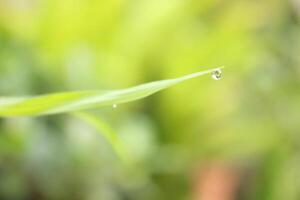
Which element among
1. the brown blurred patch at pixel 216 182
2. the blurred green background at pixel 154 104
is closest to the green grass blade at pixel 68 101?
the blurred green background at pixel 154 104

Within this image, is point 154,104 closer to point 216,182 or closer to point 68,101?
point 216,182

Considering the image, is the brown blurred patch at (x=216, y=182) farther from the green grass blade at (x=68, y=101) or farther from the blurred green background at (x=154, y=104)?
the green grass blade at (x=68, y=101)

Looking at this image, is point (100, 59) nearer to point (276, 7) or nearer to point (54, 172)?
point (54, 172)

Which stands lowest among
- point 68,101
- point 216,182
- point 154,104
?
point 216,182

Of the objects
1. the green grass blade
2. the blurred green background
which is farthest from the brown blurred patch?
the green grass blade

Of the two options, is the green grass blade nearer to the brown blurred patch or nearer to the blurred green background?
the blurred green background

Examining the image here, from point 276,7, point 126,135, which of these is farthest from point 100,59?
point 276,7

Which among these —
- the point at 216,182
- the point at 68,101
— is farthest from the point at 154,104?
the point at 68,101
